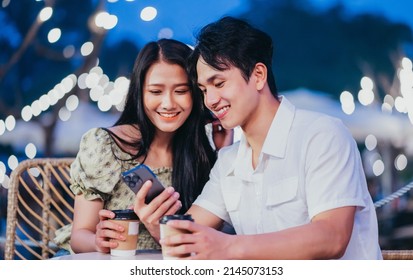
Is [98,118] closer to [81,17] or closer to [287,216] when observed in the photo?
[81,17]

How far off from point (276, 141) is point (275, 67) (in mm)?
2316

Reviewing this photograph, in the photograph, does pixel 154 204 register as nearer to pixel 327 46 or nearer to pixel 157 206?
pixel 157 206

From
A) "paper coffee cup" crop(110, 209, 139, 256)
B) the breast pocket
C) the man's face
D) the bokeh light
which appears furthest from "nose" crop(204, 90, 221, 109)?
the bokeh light

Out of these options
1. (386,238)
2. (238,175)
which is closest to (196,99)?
(238,175)

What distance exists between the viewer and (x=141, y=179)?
147 cm

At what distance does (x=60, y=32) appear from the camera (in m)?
3.90

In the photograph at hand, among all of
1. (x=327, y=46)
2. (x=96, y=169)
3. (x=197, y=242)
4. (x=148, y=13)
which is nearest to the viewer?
(x=197, y=242)

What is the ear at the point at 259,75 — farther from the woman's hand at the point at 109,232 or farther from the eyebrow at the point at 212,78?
the woman's hand at the point at 109,232

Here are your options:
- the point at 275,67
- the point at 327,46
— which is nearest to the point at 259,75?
the point at 275,67

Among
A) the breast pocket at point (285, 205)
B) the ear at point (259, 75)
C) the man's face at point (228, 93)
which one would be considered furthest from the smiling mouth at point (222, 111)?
the breast pocket at point (285, 205)

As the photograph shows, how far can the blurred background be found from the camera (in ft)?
12.7

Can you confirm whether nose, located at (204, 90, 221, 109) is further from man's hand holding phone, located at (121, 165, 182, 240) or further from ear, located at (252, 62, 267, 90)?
man's hand holding phone, located at (121, 165, 182, 240)
